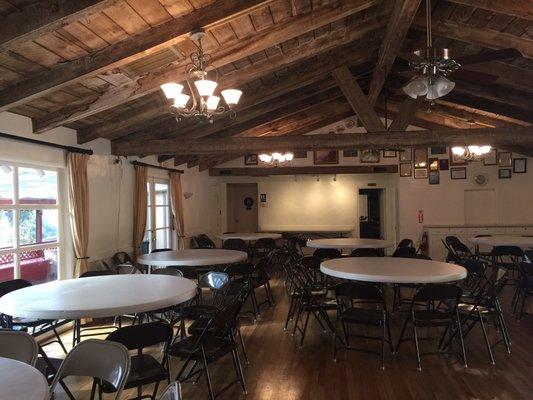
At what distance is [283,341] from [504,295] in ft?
13.1

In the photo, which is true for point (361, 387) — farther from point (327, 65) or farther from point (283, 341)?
point (327, 65)

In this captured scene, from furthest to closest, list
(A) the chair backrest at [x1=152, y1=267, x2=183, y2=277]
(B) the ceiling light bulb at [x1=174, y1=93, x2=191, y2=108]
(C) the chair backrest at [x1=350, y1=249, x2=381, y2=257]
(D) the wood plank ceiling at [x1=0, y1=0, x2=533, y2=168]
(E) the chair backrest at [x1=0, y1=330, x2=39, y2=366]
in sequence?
(C) the chair backrest at [x1=350, y1=249, x2=381, y2=257] < (A) the chair backrest at [x1=152, y1=267, x2=183, y2=277] < (B) the ceiling light bulb at [x1=174, y1=93, x2=191, y2=108] < (D) the wood plank ceiling at [x1=0, y1=0, x2=533, y2=168] < (E) the chair backrest at [x1=0, y1=330, x2=39, y2=366]

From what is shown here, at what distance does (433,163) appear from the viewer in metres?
9.92

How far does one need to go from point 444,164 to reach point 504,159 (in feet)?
4.37

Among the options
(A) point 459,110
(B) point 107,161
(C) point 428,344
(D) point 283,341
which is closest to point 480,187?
(A) point 459,110

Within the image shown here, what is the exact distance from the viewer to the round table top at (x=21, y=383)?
1.46 metres

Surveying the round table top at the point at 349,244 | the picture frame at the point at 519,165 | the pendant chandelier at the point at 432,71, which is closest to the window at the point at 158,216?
the round table top at the point at 349,244

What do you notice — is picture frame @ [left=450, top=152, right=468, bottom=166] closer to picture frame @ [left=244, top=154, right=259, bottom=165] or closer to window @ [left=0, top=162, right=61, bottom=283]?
picture frame @ [left=244, top=154, right=259, bottom=165]

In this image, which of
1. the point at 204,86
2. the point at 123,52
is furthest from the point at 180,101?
the point at 123,52

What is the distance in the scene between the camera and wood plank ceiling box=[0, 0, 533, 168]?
3.20m

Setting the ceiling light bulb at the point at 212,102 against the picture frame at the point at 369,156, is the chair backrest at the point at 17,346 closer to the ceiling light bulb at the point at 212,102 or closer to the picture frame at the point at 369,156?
the ceiling light bulb at the point at 212,102

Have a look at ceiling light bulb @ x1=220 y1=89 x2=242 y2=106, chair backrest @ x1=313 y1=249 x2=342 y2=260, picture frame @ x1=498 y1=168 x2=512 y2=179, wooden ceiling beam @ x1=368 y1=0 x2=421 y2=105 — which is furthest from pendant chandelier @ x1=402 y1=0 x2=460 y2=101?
picture frame @ x1=498 y1=168 x2=512 y2=179

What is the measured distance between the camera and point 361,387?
3197 mm

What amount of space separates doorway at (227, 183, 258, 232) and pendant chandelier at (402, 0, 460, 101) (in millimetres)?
8510
